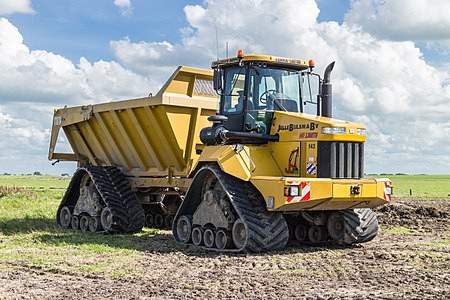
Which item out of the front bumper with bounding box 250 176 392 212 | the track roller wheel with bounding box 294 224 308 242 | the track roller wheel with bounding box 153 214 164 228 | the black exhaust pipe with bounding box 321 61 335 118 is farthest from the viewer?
the track roller wheel with bounding box 153 214 164 228

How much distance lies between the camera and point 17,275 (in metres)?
9.57

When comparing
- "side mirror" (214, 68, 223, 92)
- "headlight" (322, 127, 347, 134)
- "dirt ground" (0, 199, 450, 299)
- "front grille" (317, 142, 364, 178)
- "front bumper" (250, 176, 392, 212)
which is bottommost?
"dirt ground" (0, 199, 450, 299)

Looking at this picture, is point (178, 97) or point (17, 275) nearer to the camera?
point (17, 275)

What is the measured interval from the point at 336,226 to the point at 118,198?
5560 millimetres

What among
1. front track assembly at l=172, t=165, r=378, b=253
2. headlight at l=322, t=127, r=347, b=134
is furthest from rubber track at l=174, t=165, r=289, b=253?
headlight at l=322, t=127, r=347, b=134

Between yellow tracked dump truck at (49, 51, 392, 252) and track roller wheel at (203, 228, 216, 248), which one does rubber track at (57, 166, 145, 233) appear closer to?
yellow tracked dump truck at (49, 51, 392, 252)

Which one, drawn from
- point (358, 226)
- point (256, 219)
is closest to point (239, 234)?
point (256, 219)

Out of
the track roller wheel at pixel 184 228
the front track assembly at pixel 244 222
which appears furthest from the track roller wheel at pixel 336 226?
the track roller wheel at pixel 184 228

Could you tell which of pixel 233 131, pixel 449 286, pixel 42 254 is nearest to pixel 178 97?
pixel 233 131

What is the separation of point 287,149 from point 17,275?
526cm

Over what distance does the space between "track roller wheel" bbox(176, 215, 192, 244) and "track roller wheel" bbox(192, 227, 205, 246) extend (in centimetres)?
15

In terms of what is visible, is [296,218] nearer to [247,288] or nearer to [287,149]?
[287,149]

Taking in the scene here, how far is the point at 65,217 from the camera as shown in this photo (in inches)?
679

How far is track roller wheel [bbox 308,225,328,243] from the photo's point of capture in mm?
12992
